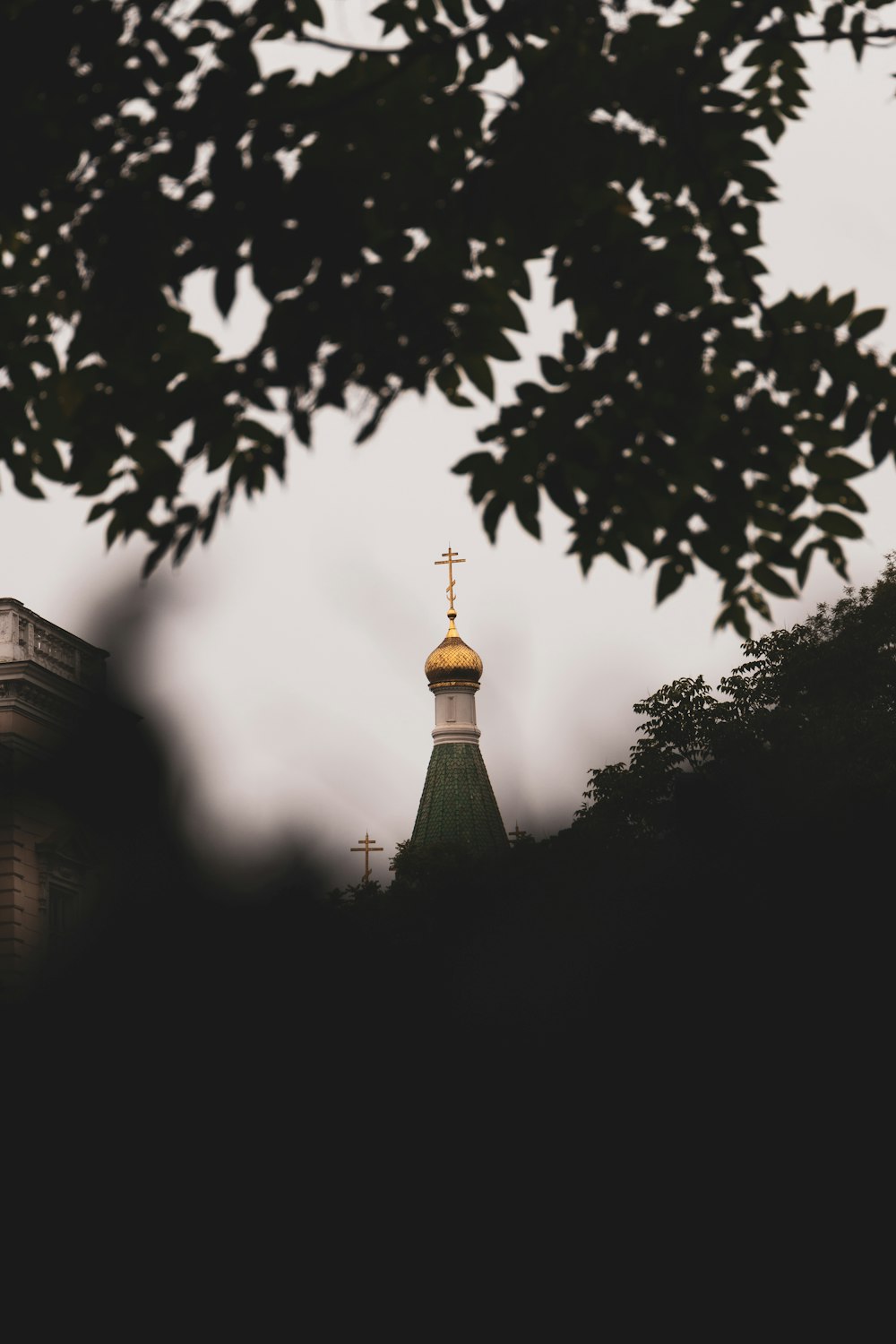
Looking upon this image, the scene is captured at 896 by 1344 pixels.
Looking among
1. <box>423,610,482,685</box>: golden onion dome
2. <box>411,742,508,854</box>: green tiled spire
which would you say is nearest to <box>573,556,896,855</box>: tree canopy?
<box>411,742,508,854</box>: green tiled spire

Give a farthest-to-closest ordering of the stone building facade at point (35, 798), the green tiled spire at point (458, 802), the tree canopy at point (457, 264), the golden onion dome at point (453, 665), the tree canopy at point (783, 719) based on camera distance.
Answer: the golden onion dome at point (453, 665) < the green tiled spire at point (458, 802) < the tree canopy at point (783, 719) < the stone building facade at point (35, 798) < the tree canopy at point (457, 264)

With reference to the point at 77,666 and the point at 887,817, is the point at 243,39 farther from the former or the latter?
the point at 77,666

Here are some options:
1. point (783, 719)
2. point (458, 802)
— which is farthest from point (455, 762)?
point (783, 719)

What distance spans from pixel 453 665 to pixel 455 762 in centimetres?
388

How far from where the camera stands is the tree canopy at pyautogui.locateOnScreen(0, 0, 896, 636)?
594 centimetres

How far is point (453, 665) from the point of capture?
218ft

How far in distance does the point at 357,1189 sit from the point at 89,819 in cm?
1728

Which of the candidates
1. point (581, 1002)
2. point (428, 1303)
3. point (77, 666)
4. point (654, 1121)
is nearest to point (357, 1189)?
point (428, 1303)

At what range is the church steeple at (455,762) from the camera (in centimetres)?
6203

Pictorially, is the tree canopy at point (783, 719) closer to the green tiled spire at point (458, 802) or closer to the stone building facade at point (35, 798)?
the stone building facade at point (35, 798)

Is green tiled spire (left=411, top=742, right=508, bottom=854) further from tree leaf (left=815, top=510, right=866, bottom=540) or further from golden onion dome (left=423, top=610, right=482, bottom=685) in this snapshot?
tree leaf (left=815, top=510, right=866, bottom=540)

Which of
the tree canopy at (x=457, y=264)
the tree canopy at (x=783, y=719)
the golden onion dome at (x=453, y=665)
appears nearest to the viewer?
the tree canopy at (x=457, y=264)

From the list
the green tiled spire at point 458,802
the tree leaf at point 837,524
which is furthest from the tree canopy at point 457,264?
the green tiled spire at point 458,802

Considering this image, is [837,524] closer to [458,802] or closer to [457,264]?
[457,264]
